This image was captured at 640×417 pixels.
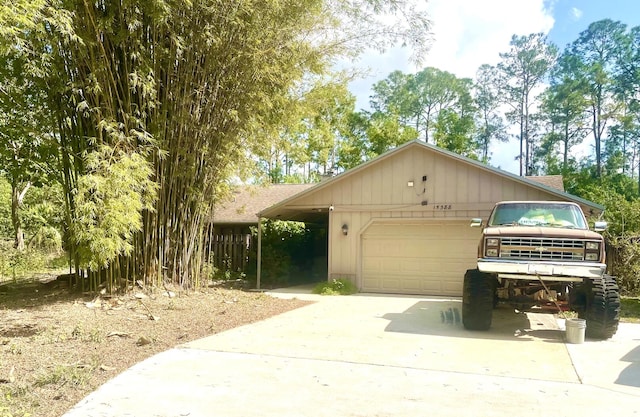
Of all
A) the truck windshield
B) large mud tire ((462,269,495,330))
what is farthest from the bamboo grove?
large mud tire ((462,269,495,330))

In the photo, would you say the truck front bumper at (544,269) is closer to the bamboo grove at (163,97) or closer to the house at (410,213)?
the house at (410,213)

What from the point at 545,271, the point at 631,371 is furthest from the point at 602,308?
the point at 631,371

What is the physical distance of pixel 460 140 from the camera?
31953mm

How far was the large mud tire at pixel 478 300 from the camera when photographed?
6965 mm

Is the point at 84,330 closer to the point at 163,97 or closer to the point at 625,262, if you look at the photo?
the point at 163,97

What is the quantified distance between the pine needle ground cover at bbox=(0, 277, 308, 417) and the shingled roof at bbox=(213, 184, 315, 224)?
518 centimetres

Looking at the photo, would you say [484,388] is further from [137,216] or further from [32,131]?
[32,131]

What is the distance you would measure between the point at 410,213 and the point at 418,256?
1.15 meters

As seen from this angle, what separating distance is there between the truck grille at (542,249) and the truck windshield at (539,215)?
0.67m

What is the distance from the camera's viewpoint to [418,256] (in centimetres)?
1209

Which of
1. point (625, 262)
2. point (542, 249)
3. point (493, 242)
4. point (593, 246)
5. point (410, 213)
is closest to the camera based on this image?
point (593, 246)

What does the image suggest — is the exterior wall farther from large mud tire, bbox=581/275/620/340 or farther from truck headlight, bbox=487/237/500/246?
truck headlight, bbox=487/237/500/246

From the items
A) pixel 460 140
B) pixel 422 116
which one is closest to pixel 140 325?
pixel 460 140

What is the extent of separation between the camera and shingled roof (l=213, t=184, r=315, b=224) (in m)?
15.8
